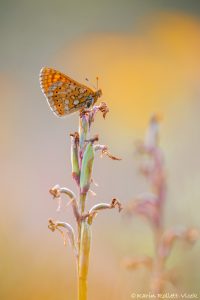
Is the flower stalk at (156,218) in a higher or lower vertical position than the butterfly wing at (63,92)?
lower

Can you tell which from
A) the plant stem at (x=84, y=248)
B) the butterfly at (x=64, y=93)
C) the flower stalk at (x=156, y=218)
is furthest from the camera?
the butterfly at (x=64, y=93)

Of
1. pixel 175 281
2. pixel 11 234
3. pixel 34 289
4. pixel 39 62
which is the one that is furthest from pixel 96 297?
pixel 39 62

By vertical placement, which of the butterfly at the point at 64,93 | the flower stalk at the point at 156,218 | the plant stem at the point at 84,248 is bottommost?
the plant stem at the point at 84,248

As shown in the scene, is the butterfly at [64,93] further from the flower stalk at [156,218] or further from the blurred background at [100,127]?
the blurred background at [100,127]

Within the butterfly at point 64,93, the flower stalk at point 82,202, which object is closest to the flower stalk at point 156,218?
the butterfly at point 64,93

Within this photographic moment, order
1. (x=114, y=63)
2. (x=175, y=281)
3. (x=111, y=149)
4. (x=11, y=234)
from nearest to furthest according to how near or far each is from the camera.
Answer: (x=175, y=281) < (x=11, y=234) < (x=111, y=149) < (x=114, y=63)

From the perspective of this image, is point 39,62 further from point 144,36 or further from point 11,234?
point 11,234

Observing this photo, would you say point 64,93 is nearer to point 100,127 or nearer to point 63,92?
point 63,92

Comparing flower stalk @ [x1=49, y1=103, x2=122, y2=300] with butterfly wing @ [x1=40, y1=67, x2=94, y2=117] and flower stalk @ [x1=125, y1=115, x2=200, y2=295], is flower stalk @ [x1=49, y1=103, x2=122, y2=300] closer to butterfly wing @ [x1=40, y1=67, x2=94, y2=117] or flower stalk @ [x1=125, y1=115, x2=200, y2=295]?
flower stalk @ [x1=125, y1=115, x2=200, y2=295]
